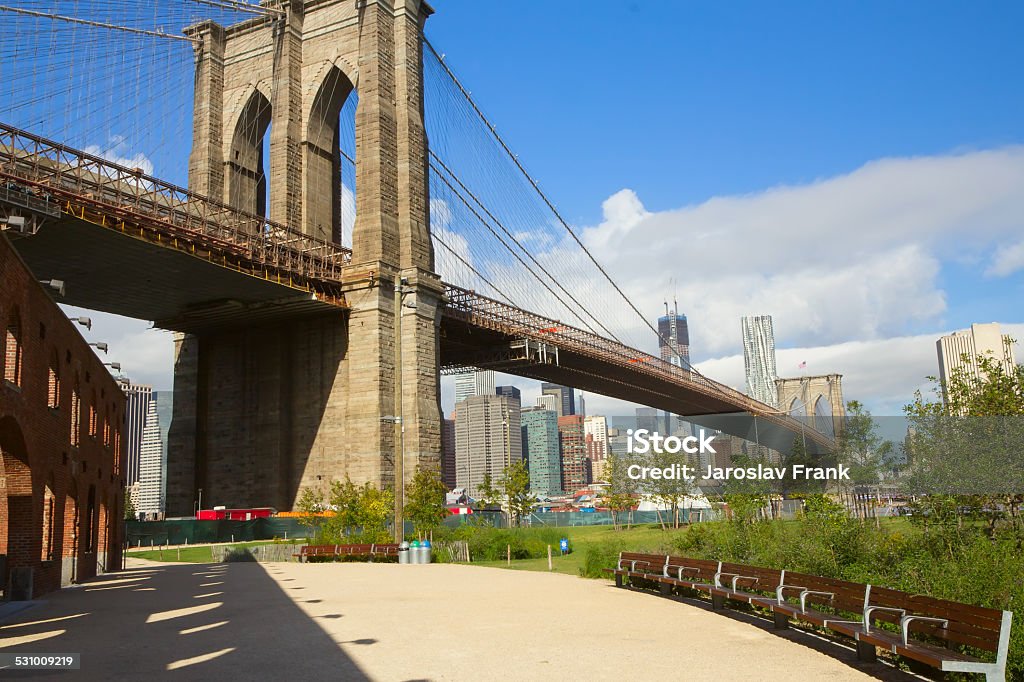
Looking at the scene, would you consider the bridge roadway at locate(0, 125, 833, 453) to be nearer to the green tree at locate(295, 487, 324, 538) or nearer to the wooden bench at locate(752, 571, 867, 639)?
the green tree at locate(295, 487, 324, 538)

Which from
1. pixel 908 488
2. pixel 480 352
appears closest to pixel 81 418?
pixel 908 488

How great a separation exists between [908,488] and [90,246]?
3016cm

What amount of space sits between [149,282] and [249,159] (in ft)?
46.6

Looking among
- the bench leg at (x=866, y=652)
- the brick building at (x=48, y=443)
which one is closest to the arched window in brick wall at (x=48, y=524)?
the brick building at (x=48, y=443)

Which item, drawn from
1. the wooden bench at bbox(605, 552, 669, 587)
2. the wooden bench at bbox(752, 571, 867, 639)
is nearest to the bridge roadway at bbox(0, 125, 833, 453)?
the wooden bench at bbox(605, 552, 669, 587)

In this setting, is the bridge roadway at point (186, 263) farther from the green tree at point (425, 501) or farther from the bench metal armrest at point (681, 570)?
the bench metal armrest at point (681, 570)

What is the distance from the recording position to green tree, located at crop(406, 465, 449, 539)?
107 ft

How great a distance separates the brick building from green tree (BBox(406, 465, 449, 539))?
1085cm

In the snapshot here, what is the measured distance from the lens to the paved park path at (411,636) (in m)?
9.05

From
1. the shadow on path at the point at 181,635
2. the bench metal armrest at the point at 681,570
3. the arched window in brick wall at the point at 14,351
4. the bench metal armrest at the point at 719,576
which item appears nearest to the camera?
the shadow on path at the point at 181,635

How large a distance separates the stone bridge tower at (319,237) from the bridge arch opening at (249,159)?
0.09m

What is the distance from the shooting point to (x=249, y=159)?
5109cm

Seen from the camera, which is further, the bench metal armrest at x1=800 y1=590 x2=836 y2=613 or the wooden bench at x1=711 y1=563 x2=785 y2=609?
the wooden bench at x1=711 y1=563 x2=785 y2=609

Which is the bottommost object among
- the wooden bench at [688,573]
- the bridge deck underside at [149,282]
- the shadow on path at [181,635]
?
the shadow on path at [181,635]
